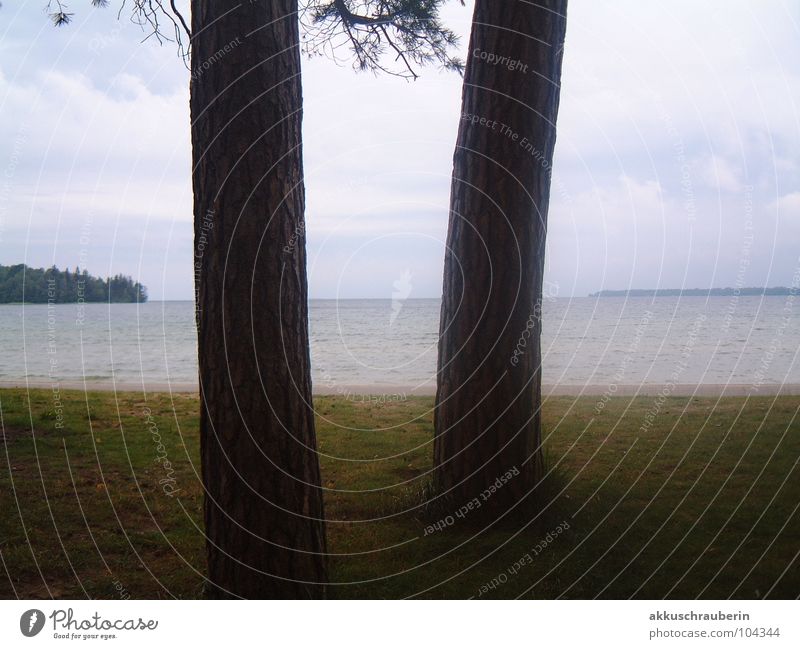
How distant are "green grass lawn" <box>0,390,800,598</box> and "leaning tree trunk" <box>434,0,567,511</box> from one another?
0.34m

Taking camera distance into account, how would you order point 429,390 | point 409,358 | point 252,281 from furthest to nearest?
point 409,358, point 429,390, point 252,281

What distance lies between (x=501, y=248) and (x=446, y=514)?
1486mm

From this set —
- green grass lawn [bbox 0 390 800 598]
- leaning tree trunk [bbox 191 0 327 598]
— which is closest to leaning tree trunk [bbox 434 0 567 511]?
green grass lawn [bbox 0 390 800 598]

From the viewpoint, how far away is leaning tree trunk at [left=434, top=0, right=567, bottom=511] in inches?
152

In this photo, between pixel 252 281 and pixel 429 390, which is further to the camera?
pixel 429 390

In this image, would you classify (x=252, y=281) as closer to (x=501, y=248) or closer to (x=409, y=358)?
(x=501, y=248)

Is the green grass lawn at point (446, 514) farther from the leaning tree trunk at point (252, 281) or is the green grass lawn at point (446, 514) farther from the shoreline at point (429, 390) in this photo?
the shoreline at point (429, 390)

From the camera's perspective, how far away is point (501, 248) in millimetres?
3893

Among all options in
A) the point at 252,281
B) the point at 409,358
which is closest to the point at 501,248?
the point at 252,281

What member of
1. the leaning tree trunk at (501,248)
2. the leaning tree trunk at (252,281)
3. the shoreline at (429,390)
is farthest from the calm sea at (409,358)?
the leaning tree trunk at (252,281)

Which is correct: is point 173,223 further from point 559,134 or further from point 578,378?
point 578,378

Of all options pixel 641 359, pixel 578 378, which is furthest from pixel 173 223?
pixel 641 359

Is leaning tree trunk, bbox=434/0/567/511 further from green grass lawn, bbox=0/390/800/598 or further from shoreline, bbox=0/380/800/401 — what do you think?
shoreline, bbox=0/380/800/401
